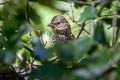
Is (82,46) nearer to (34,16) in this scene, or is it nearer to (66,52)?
(66,52)

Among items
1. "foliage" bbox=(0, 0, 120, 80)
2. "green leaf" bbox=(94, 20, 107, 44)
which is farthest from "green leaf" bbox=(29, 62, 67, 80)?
"green leaf" bbox=(94, 20, 107, 44)

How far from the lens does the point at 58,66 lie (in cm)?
67

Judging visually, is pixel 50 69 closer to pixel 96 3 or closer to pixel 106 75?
A: pixel 106 75

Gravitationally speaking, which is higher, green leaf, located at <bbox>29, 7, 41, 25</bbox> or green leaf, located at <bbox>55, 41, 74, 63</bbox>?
green leaf, located at <bbox>29, 7, 41, 25</bbox>

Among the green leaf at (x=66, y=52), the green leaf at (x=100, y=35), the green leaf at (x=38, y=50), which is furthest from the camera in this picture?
the green leaf at (x=38, y=50)

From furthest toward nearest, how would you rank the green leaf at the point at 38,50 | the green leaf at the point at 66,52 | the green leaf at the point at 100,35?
the green leaf at the point at 38,50 < the green leaf at the point at 100,35 < the green leaf at the point at 66,52

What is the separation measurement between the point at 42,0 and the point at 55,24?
1736 mm

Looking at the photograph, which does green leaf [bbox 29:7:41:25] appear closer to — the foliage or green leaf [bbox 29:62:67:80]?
the foliage

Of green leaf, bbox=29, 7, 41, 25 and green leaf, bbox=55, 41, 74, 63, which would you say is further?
green leaf, bbox=29, 7, 41, 25

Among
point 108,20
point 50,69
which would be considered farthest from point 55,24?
point 50,69

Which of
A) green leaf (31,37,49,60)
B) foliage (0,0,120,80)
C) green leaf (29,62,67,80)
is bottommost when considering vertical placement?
green leaf (31,37,49,60)

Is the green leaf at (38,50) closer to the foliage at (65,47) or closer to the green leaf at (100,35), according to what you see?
the foliage at (65,47)

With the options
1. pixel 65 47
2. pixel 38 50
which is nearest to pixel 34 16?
pixel 38 50

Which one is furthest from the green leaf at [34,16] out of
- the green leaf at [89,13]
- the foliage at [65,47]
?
the green leaf at [89,13]
